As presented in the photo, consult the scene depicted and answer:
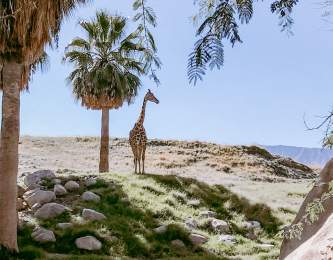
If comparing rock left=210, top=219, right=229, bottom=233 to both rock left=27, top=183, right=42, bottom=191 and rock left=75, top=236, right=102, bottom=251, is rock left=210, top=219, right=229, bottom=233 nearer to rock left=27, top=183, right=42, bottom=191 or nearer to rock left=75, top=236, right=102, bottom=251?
rock left=75, top=236, right=102, bottom=251

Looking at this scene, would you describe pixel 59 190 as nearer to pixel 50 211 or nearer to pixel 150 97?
pixel 50 211

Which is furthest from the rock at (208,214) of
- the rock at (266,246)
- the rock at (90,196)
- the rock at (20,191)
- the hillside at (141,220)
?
the rock at (20,191)

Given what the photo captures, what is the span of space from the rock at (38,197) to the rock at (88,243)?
141 inches

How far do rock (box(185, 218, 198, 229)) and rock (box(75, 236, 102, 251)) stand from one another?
142 inches

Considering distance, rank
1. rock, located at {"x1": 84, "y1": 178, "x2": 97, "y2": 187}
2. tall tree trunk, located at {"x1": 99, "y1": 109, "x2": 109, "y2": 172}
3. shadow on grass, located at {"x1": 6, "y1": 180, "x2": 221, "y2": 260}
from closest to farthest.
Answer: shadow on grass, located at {"x1": 6, "y1": 180, "x2": 221, "y2": 260}
rock, located at {"x1": 84, "y1": 178, "x2": 97, "y2": 187}
tall tree trunk, located at {"x1": 99, "y1": 109, "x2": 109, "y2": 172}

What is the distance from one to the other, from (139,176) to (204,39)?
59.6ft

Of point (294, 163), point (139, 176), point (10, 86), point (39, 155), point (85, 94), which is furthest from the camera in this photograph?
point (294, 163)

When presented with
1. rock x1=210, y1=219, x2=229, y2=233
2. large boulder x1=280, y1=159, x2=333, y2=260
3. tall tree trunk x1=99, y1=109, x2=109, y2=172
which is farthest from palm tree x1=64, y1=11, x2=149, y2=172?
large boulder x1=280, y1=159, x2=333, y2=260

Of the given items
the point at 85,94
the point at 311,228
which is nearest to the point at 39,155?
the point at 85,94

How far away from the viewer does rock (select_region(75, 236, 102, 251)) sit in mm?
14844

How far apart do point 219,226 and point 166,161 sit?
19400 mm

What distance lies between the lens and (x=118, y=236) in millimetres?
15953

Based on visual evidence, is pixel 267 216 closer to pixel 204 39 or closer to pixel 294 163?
pixel 204 39

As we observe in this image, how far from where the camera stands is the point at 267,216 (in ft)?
65.0
